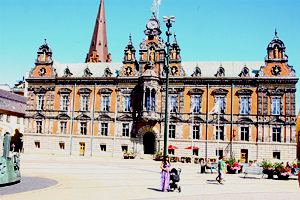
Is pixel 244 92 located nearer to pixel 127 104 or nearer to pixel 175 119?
pixel 175 119

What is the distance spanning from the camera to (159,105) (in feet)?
160

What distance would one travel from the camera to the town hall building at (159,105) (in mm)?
45656

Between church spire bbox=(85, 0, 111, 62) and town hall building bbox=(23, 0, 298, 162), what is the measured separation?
19884mm

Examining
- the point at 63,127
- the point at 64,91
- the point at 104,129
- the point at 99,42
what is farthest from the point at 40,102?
the point at 99,42

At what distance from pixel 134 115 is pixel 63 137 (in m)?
12.0

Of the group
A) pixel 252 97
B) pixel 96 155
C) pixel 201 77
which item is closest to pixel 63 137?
pixel 96 155

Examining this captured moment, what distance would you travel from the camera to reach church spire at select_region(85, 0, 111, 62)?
74062mm

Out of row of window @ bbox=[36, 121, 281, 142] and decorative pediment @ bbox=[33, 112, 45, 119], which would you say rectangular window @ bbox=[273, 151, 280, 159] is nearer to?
row of window @ bbox=[36, 121, 281, 142]

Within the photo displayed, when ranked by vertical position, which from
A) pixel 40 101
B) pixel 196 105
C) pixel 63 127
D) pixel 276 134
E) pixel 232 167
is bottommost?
pixel 232 167

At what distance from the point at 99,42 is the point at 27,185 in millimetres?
62783

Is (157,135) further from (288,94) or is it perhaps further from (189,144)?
(288,94)

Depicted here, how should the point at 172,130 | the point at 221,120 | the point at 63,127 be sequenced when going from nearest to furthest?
the point at 221,120 < the point at 172,130 < the point at 63,127

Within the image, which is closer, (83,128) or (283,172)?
(283,172)

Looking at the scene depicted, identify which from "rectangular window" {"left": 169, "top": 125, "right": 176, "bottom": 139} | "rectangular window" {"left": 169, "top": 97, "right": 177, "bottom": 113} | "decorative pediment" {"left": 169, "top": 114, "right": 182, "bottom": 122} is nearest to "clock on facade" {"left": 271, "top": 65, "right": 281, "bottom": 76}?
"rectangular window" {"left": 169, "top": 97, "right": 177, "bottom": 113}
